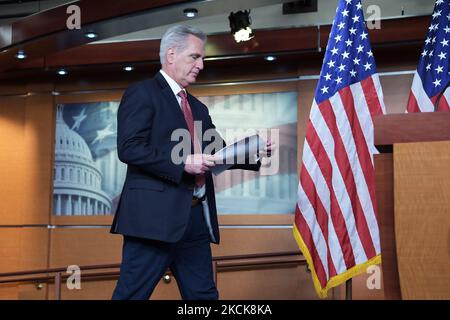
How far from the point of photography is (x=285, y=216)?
5.65 m

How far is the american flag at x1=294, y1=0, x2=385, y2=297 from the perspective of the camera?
12.6 ft

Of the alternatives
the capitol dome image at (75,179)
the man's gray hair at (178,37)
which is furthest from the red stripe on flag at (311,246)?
the capitol dome image at (75,179)

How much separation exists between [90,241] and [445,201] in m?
4.91

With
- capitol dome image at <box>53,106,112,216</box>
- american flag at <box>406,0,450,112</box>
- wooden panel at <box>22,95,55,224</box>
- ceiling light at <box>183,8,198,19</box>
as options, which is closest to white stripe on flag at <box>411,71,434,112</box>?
american flag at <box>406,0,450,112</box>

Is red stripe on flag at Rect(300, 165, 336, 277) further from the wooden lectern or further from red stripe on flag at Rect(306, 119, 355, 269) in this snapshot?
the wooden lectern

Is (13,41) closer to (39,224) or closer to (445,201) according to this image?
(39,224)

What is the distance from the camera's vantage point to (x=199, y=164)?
8.57 feet

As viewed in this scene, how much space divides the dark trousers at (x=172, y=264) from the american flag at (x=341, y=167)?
1.17 metres

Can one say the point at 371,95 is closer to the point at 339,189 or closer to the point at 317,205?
the point at 339,189

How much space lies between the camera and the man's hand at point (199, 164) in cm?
259

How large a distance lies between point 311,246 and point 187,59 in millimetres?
1497

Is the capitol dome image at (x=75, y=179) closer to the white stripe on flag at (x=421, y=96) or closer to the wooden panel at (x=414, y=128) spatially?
the white stripe on flag at (x=421, y=96)

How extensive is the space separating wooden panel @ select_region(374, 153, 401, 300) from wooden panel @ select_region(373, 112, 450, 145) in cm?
5
